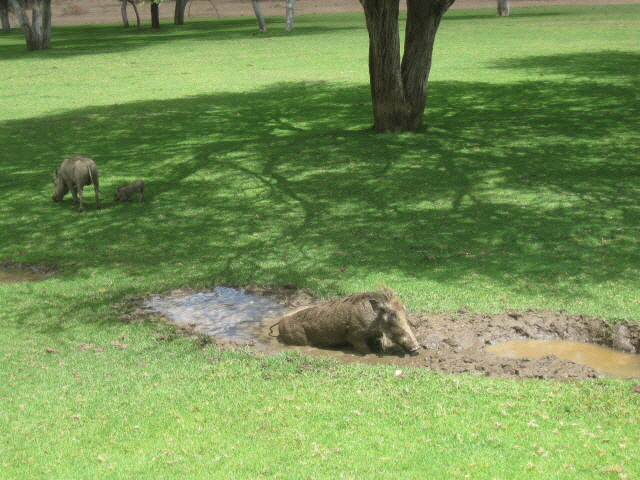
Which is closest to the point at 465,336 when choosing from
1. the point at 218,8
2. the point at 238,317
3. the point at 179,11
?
the point at 238,317

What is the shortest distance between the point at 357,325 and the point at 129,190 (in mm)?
8275

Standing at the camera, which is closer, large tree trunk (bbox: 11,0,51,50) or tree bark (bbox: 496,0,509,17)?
large tree trunk (bbox: 11,0,51,50)

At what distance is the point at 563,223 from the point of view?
12.4 metres

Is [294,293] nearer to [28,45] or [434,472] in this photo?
[434,472]

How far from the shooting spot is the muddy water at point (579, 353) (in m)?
7.96

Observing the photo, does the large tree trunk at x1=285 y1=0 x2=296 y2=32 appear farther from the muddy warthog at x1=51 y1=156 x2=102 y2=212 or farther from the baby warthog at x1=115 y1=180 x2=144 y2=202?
the muddy warthog at x1=51 y1=156 x2=102 y2=212

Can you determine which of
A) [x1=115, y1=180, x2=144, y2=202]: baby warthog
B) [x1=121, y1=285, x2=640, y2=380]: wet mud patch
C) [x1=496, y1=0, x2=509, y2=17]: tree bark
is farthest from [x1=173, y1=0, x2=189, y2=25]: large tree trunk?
[x1=121, y1=285, x2=640, y2=380]: wet mud patch

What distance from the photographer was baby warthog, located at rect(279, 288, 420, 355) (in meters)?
8.26

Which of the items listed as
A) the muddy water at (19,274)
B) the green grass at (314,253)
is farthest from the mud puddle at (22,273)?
the green grass at (314,253)

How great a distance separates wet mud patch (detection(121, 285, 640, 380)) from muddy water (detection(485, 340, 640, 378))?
0.07 feet

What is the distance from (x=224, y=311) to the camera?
390 inches

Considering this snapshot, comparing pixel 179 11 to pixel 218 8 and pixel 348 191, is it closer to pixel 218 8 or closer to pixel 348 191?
pixel 218 8

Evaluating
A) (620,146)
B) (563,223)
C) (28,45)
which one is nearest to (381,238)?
(563,223)

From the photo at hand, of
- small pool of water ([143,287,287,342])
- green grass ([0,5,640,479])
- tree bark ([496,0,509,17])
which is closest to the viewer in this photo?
green grass ([0,5,640,479])
